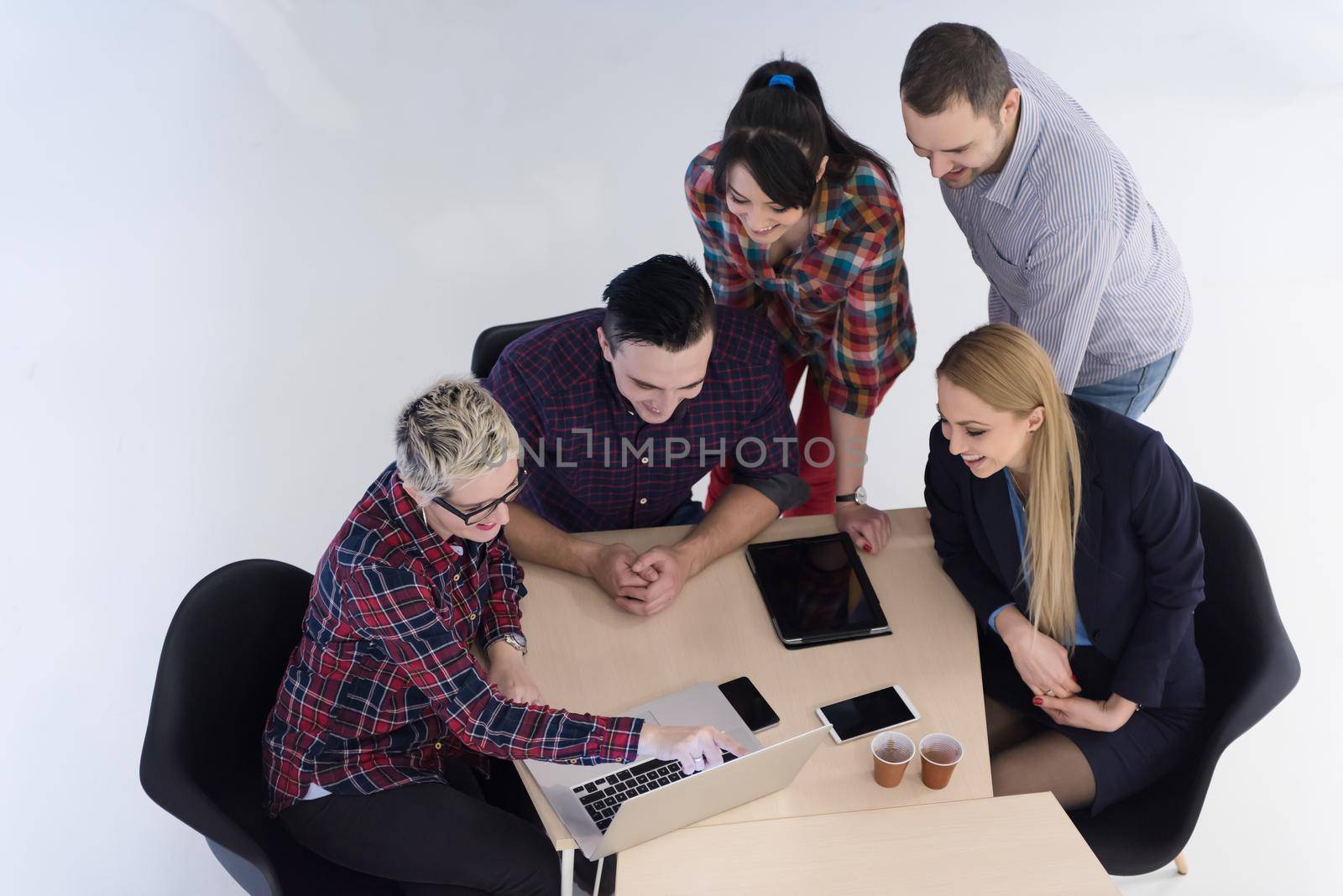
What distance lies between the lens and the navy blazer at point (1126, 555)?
81.9 inches

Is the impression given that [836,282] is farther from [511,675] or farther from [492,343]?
[511,675]

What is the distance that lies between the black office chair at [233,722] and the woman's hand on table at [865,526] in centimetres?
110

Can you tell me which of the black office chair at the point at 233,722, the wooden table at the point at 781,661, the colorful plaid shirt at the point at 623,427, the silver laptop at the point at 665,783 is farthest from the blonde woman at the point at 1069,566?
the black office chair at the point at 233,722

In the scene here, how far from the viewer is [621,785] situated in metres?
1.92

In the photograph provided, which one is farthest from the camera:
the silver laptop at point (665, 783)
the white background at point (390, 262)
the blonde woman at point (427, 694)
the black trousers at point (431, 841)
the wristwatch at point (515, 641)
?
the white background at point (390, 262)

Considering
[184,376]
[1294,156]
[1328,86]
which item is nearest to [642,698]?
[184,376]

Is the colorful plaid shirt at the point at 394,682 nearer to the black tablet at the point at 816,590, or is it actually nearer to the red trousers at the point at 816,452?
the black tablet at the point at 816,590

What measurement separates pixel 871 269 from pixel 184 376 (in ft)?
8.26

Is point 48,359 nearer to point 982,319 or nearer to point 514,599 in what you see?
point 514,599

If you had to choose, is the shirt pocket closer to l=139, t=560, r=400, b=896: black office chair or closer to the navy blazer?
the navy blazer

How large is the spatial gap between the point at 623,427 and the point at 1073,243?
99cm

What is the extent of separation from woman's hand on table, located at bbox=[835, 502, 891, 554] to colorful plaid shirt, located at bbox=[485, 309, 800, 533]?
137 mm

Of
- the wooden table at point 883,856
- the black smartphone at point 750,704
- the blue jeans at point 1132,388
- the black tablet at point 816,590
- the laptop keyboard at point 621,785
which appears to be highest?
the blue jeans at point 1132,388

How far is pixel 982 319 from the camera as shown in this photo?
13.8 ft
